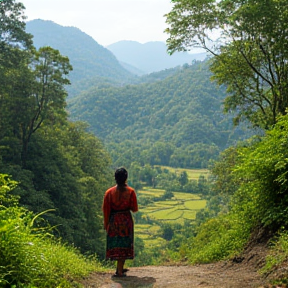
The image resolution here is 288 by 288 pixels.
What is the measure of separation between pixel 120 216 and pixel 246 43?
27.0 feet

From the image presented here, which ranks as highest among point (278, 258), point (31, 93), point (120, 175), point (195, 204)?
point (31, 93)

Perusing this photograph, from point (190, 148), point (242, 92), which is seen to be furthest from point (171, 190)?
point (242, 92)

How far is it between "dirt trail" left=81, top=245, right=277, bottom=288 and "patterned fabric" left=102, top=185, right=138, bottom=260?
419mm

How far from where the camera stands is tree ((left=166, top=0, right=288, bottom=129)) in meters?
10.4

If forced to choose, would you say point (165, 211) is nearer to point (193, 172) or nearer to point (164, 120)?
point (193, 172)

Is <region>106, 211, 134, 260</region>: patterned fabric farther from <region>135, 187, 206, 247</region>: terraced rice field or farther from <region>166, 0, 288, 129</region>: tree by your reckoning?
<region>135, 187, 206, 247</region>: terraced rice field

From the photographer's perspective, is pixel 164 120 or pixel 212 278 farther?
pixel 164 120

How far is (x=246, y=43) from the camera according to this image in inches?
461

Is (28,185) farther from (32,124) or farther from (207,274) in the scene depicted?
(207,274)

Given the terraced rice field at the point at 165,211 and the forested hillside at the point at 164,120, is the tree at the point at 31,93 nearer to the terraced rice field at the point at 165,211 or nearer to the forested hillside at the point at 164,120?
the terraced rice field at the point at 165,211

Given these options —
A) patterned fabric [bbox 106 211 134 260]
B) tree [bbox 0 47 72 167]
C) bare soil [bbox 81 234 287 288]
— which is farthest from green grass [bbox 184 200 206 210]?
patterned fabric [bbox 106 211 134 260]

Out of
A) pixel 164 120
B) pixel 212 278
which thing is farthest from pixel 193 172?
pixel 212 278

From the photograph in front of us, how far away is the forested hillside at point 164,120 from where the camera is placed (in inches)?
4572

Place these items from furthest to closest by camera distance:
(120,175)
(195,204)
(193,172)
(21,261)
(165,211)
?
1. (193,172)
2. (195,204)
3. (165,211)
4. (120,175)
5. (21,261)
